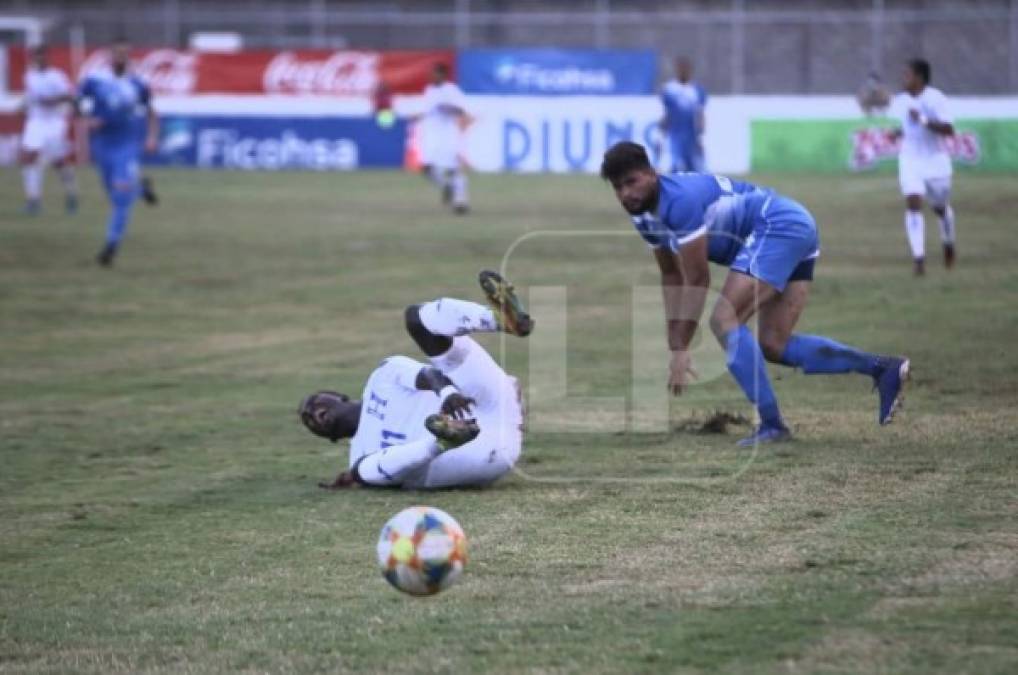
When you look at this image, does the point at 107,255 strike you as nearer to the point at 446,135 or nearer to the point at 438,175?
the point at 446,135

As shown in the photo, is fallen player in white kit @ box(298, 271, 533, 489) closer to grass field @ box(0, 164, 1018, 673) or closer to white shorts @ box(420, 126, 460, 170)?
grass field @ box(0, 164, 1018, 673)

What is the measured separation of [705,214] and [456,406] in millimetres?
1985

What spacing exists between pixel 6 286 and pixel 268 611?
1569 cm

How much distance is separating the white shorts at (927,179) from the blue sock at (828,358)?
10.8m

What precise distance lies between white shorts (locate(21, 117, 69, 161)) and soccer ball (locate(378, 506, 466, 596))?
2549 centimetres

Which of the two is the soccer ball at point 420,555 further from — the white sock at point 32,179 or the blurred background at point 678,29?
the blurred background at point 678,29

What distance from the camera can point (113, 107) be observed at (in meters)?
24.1

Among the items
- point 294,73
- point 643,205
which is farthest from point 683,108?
point 643,205

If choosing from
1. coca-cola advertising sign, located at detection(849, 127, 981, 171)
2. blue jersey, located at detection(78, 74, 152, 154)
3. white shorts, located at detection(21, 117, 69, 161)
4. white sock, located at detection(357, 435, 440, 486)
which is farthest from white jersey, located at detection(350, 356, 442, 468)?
coca-cola advertising sign, located at detection(849, 127, 981, 171)

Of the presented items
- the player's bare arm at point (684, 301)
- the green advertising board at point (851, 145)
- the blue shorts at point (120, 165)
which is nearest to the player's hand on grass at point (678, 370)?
the player's bare arm at point (684, 301)

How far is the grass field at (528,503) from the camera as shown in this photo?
6.93 m

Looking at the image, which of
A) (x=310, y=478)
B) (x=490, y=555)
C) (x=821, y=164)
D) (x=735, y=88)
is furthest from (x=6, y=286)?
(x=735, y=88)

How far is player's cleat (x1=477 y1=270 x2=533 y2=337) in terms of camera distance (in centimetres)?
1002

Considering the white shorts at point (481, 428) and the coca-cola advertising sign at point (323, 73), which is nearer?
the white shorts at point (481, 428)
